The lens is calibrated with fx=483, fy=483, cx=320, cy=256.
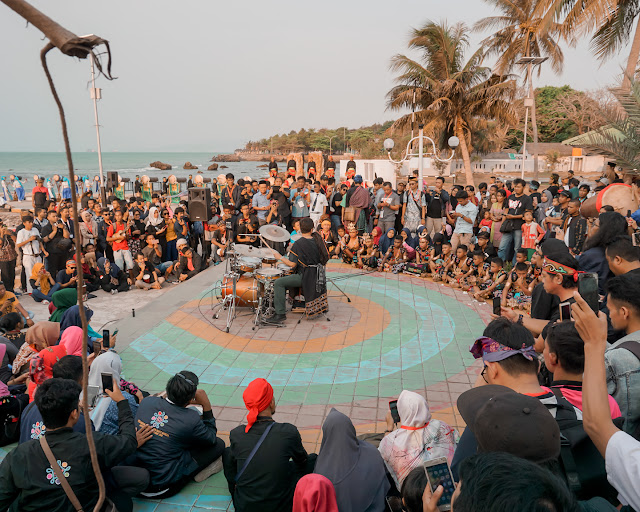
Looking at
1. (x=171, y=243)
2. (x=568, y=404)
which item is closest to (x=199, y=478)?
(x=568, y=404)

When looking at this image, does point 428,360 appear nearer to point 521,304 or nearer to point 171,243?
point 521,304

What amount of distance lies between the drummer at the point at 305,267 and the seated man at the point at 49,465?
4.99 metres

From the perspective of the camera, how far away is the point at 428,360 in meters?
6.87

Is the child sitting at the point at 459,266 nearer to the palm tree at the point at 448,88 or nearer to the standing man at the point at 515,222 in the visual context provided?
the standing man at the point at 515,222

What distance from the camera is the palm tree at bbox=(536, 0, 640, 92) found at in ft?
44.6

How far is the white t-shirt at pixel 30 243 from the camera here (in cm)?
985

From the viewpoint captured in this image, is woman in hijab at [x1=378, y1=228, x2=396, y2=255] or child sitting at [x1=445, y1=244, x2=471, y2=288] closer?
child sitting at [x1=445, y1=244, x2=471, y2=288]

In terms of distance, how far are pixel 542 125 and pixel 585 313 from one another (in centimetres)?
5607

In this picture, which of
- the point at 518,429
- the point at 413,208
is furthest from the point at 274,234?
the point at 518,429

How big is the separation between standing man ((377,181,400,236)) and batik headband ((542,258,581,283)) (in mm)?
7912

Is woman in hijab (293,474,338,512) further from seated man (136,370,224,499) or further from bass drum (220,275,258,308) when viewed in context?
bass drum (220,275,258,308)

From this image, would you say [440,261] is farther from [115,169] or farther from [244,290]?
Answer: [115,169]

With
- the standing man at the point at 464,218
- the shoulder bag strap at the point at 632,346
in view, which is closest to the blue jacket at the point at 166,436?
the shoulder bag strap at the point at 632,346

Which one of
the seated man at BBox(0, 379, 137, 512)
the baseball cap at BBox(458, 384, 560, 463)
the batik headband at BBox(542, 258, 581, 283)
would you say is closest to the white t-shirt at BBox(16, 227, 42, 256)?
the seated man at BBox(0, 379, 137, 512)
